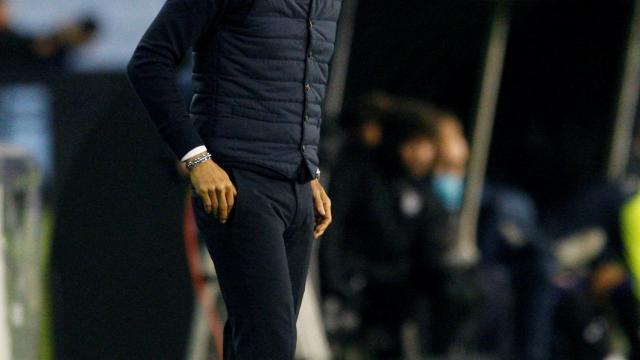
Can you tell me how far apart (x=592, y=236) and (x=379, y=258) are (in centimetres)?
157

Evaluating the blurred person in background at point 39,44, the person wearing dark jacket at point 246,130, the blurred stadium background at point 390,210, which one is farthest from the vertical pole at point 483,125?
the person wearing dark jacket at point 246,130

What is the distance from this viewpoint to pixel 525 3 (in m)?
7.84

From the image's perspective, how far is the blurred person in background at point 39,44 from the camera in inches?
205

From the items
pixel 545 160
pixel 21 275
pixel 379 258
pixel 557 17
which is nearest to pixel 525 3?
pixel 557 17

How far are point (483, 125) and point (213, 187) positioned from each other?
5.04m

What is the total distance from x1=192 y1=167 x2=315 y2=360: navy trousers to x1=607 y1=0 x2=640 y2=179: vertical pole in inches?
217

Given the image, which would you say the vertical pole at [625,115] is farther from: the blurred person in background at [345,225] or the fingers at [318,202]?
the fingers at [318,202]

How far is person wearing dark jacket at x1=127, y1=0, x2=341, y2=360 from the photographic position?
3.06 m

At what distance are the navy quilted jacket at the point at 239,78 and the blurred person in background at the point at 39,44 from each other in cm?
216

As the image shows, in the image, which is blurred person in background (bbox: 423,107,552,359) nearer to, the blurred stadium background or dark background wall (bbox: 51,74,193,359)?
the blurred stadium background

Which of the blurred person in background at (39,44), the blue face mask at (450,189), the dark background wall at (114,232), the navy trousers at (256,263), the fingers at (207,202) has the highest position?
the fingers at (207,202)

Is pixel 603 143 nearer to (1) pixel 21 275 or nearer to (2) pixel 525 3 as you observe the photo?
(2) pixel 525 3

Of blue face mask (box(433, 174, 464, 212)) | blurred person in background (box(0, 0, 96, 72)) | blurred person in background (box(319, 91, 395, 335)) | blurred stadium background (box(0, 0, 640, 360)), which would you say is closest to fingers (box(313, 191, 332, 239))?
blurred stadium background (box(0, 0, 640, 360))

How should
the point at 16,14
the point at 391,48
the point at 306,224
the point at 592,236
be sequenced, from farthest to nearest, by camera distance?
the point at 592,236
the point at 391,48
the point at 16,14
the point at 306,224
